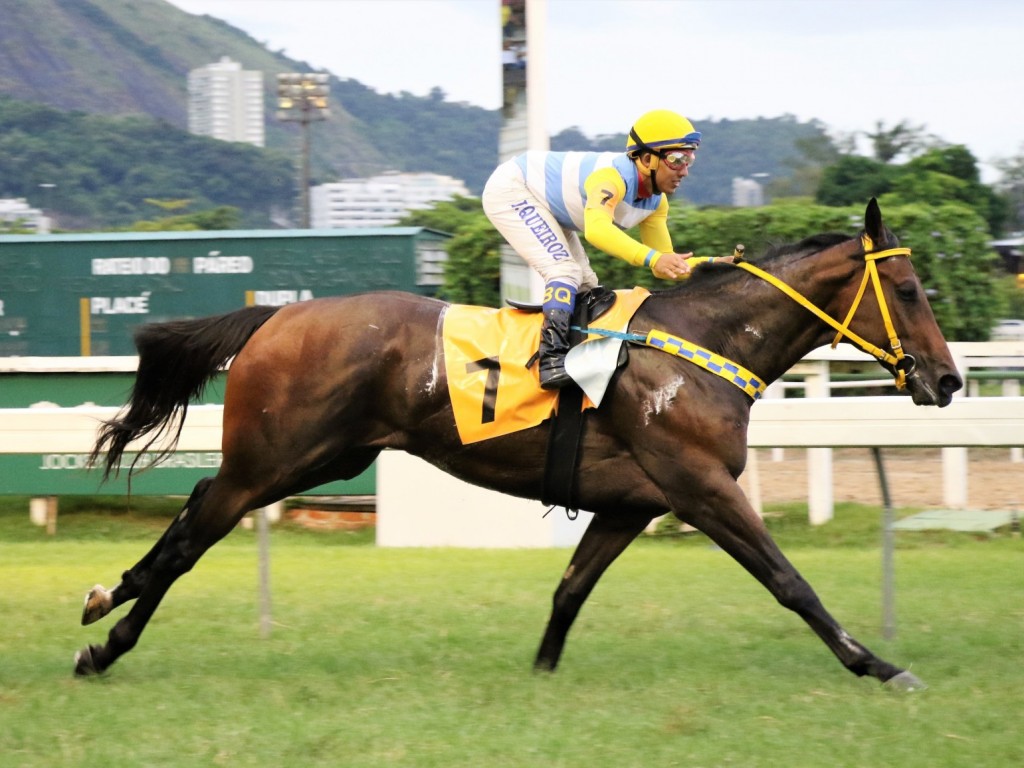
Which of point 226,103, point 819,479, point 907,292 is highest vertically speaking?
point 226,103

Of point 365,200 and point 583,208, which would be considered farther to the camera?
point 365,200

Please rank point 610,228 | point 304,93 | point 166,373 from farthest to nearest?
point 304,93 < point 166,373 < point 610,228

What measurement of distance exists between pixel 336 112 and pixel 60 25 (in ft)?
96.2

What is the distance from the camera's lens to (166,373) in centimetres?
582

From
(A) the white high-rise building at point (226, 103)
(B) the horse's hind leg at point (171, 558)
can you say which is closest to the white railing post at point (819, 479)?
(B) the horse's hind leg at point (171, 558)

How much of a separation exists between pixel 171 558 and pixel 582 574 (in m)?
1.64

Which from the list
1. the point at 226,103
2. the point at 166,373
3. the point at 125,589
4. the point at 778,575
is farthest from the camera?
the point at 226,103

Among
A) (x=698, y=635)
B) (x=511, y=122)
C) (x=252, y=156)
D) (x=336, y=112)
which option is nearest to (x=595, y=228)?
(x=698, y=635)

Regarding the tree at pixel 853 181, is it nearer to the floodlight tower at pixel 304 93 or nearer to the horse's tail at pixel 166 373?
the floodlight tower at pixel 304 93

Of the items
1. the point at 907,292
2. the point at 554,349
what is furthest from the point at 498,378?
the point at 907,292

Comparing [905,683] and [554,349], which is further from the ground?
[554,349]

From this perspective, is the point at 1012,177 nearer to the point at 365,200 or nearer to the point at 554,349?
the point at 365,200

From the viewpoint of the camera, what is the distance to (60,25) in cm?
8881

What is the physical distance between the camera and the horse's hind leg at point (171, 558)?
527cm
